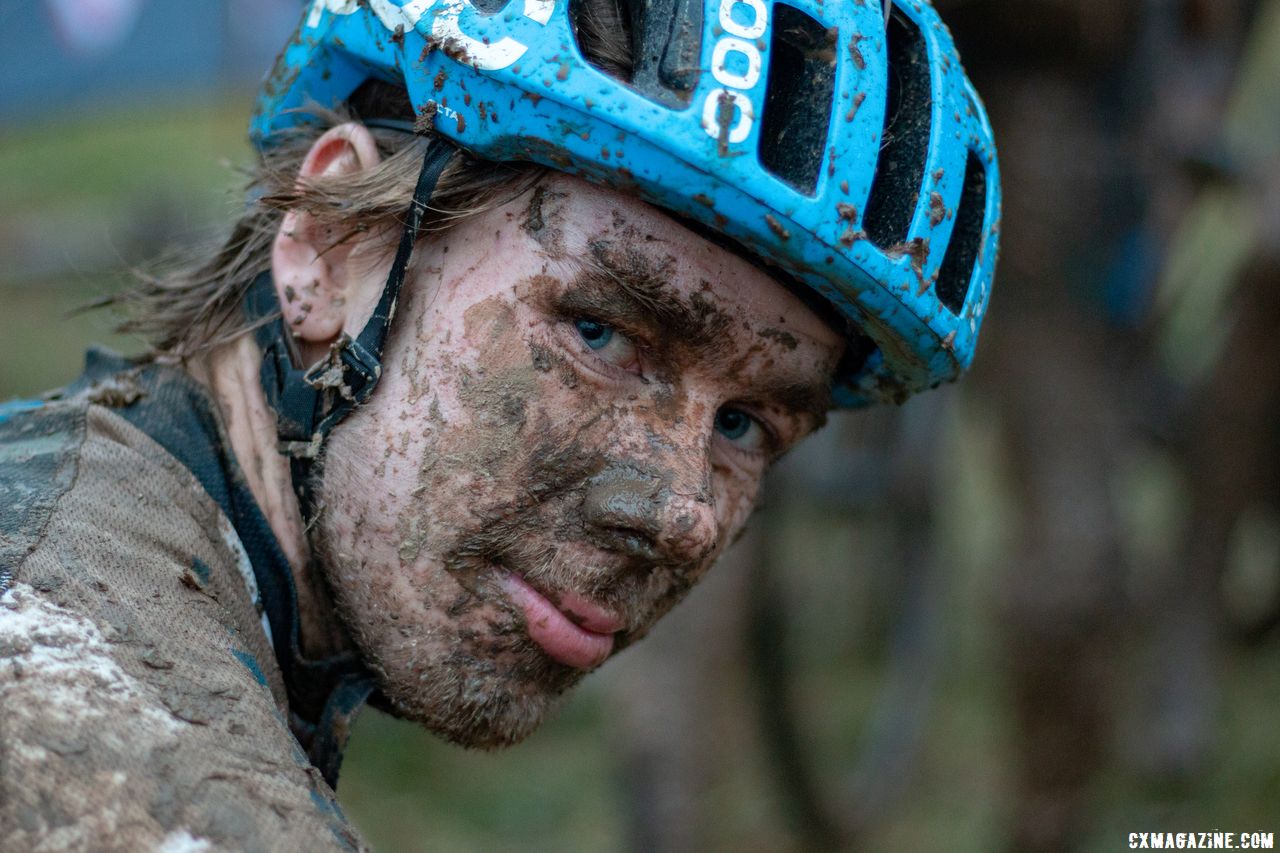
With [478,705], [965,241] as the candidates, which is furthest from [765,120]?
[478,705]

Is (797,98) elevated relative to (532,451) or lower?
elevated

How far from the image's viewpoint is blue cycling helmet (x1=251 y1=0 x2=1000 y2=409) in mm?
1757

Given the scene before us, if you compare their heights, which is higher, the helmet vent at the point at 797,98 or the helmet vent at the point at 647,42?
the helmet vent at the point at 647,42

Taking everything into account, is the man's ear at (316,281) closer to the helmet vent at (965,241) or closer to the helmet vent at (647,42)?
the helmet vent at (647,42)

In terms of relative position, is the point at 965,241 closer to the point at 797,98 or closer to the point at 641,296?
the point at 797,98

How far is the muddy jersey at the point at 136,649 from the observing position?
1.19 metres

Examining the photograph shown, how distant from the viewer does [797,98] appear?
1.91 metres

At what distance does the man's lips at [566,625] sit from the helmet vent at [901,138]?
70 cm

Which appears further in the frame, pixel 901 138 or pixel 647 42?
pixel 901 138

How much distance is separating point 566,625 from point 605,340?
43 cm

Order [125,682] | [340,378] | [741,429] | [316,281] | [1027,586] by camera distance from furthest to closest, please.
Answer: [1027,586] < [741,429] < [316,281] < [340,378] < [125,682]

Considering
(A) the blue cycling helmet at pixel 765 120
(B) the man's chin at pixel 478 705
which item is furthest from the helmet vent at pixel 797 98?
(B) the man's chin at pixel 478 705

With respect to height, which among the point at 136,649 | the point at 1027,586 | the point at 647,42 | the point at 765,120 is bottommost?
the point at 1027,586

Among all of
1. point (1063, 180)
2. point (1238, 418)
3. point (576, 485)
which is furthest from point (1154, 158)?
point (576, 485)
